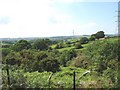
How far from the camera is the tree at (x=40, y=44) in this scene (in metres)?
8.30

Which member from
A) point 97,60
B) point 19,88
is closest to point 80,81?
point 19,88

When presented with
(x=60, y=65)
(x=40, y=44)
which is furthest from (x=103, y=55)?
(x=40, y=44)

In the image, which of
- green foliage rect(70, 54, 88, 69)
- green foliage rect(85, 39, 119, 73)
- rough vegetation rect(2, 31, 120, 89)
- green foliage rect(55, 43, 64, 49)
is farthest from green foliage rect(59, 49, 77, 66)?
green foliage rect(55, 43, 64, 49)

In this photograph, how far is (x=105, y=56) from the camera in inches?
264

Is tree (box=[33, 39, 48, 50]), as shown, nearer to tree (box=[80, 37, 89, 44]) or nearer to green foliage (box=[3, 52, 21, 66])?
green foliage (box=[3, 52, 21, 66])

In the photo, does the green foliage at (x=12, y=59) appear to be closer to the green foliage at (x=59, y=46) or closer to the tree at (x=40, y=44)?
the tree at (x=40, y=44)

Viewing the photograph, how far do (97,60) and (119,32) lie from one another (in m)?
1.32

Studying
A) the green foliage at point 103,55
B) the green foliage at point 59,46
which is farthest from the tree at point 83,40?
the green foliage at point 103,55

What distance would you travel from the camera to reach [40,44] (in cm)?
868

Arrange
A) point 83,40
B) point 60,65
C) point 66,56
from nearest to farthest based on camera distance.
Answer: point 60,65 < point 66,56 < point 83,40

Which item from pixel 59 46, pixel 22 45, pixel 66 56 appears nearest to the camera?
pixel 22 45

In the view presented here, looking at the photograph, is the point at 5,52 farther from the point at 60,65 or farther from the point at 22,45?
the point at 60,65

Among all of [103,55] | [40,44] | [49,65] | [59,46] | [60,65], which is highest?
[40,44]

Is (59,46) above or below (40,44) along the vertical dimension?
below
